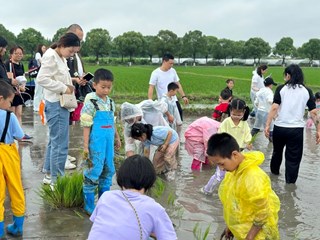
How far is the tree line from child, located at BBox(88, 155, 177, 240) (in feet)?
258

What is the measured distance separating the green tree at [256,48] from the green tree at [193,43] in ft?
33.4

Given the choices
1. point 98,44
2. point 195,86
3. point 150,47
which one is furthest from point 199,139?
point 150,47

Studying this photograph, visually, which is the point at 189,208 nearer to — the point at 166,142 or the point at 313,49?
the point at 166,142

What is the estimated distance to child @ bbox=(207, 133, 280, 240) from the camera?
306 cm

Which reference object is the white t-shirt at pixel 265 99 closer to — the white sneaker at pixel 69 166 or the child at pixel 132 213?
the white sneaker at pixel 69 166

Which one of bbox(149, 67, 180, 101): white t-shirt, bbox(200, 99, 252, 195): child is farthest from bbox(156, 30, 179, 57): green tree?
bbox(200, 99, 252, 195): child

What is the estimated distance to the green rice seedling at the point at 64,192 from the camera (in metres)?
4.39

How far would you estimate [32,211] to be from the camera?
4.50 metres

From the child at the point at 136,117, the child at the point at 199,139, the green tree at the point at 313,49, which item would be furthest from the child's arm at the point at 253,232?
the green tree at the point at 313,49

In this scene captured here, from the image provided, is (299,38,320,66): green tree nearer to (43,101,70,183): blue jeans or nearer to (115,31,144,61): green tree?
(115,31,144,61): green tree

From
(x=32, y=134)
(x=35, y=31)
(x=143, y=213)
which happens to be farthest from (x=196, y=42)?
(x=143, y=213)

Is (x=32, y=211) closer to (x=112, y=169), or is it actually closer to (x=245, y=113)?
(x=112, y=169)

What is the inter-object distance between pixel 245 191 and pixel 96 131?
5.86ft

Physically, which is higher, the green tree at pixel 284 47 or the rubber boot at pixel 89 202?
the green tree at pixel 284 47
